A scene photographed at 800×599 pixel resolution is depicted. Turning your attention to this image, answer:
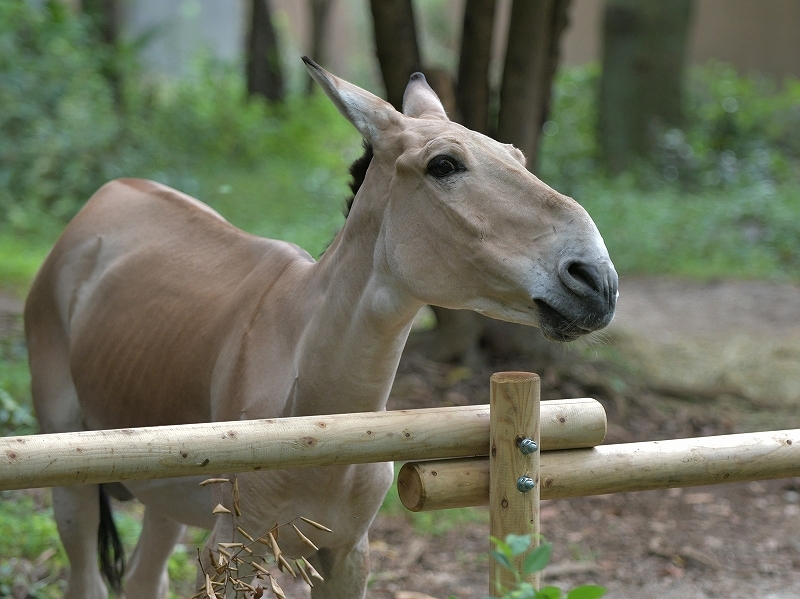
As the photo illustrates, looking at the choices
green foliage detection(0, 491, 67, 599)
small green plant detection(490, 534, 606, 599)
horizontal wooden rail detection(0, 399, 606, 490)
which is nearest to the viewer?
small green plant detection(490, 534, 606, 599)

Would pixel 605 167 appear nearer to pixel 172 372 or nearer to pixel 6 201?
pixel 6 201

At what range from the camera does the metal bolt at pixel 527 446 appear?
2312 mm

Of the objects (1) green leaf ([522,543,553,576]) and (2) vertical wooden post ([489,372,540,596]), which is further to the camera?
(2) vertical wooden post ([489,372,540,596])

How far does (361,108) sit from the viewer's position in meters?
2.72

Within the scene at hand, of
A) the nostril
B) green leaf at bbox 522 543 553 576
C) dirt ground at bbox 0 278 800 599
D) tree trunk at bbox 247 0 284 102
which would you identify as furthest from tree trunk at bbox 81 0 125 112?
green leaf at bbox 522 543 553 576

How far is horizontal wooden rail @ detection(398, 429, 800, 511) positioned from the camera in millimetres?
2406

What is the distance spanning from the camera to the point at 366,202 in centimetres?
274

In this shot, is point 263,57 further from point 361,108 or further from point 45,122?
point 361,108

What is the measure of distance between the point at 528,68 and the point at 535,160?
26.1 inches

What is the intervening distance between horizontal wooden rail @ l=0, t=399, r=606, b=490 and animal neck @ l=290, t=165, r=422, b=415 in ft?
1.09

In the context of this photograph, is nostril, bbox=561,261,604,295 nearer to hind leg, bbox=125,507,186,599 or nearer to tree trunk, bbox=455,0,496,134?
hind leg, bbox=125,507,186,599

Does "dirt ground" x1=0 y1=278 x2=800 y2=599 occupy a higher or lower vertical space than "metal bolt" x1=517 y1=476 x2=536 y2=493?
lower

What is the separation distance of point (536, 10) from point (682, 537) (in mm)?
3365

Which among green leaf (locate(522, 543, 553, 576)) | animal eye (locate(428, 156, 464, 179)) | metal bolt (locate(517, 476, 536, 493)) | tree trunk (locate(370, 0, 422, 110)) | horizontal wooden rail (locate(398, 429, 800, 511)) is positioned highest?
animal eye (locate(428, 156, 464, 179))
